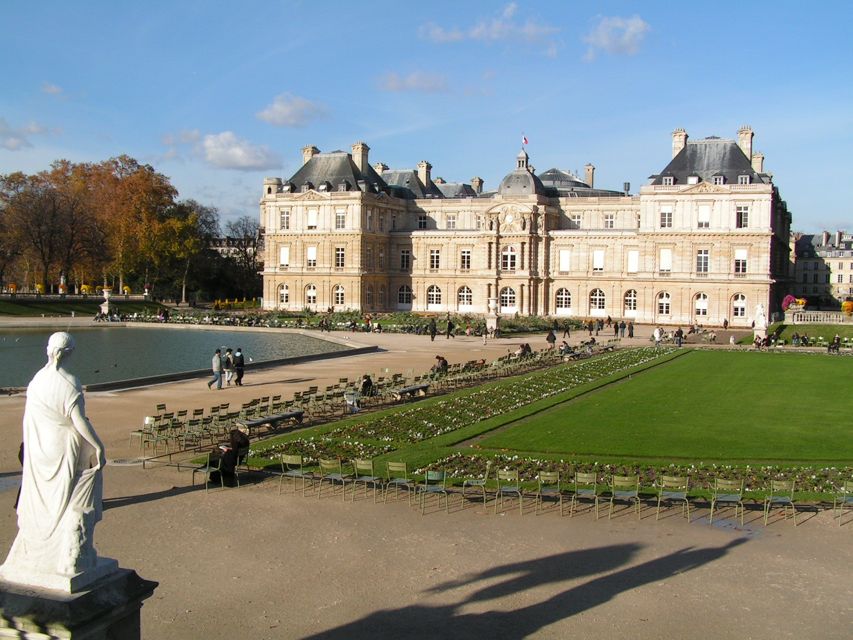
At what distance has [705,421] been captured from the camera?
22844mm

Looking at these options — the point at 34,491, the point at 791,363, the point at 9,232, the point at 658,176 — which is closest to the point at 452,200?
the point at 658,176

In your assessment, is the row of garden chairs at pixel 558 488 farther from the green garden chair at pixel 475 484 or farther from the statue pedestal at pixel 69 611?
the statue pedestal at pixel 69 611

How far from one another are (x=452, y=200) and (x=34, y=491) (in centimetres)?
7447

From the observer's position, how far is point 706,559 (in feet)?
39.9

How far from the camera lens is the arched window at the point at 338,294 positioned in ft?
249

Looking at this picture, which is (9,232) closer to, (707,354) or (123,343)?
(123,343)

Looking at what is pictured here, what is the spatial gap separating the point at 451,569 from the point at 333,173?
68.2 metres

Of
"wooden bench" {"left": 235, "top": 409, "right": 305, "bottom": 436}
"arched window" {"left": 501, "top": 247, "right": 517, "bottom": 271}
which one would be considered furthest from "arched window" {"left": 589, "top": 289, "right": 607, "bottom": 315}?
"wooden bench" {"left": 235, "top": 409, "right": 305, "bottom": 436}

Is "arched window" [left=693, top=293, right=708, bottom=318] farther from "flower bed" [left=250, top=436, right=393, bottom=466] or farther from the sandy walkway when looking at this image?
the sandy walkway

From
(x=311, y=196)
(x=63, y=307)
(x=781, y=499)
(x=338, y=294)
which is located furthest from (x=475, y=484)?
(x=311, y=196)

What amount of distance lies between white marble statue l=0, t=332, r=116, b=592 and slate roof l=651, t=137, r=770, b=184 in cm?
6479

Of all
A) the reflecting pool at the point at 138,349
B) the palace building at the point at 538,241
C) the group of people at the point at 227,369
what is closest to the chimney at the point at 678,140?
the palace building at the point at 538,241

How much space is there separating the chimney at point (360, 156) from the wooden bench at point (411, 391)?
51.7m

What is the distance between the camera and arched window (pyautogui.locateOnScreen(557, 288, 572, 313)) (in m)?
72.2
